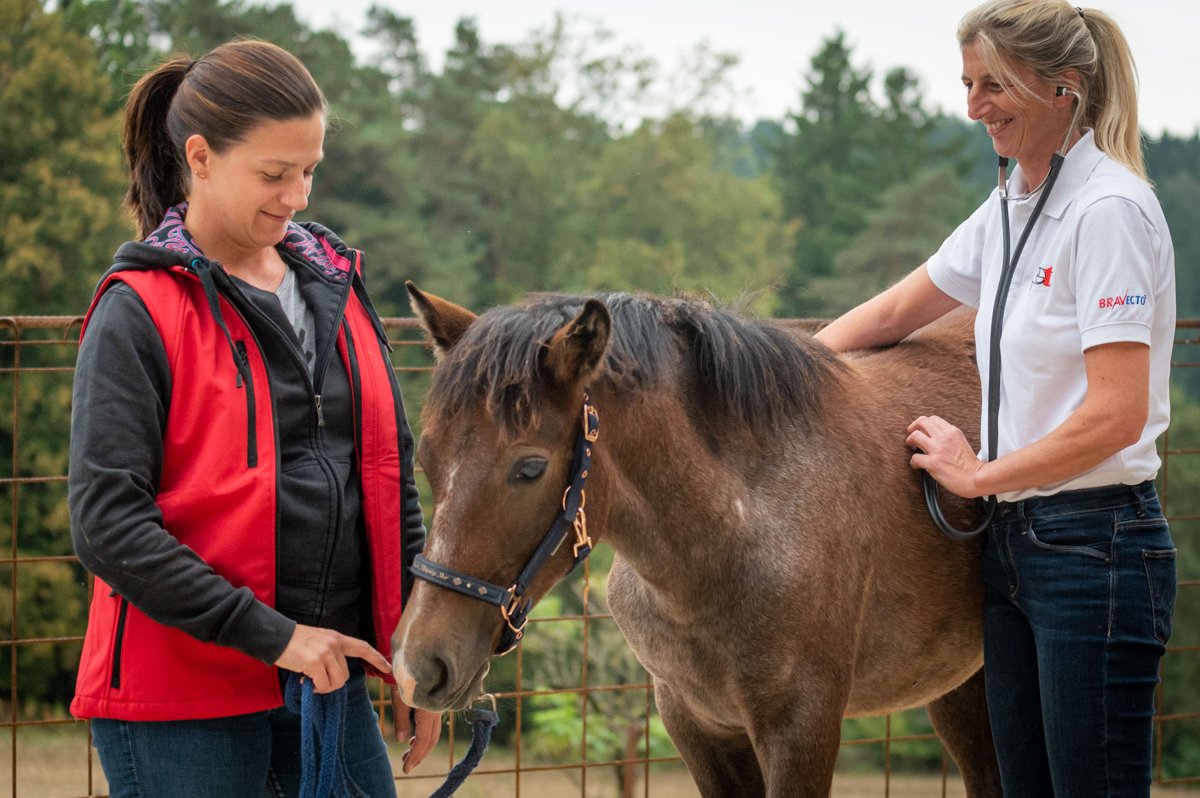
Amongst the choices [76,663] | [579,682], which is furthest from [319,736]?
[76,663]

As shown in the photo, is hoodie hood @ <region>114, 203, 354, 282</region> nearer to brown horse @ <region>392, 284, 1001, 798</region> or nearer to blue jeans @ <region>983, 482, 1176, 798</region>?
brown horse @ <region>392, 284, 1001, 798</region>

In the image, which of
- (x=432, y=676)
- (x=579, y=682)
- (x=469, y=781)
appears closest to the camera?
(x=432, y=676)

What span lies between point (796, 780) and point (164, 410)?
140 centimetres

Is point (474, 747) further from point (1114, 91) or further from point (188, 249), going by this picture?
point (1114, 91)

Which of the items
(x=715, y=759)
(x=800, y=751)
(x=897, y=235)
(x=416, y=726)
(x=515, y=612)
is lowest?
(x=715, y=759)

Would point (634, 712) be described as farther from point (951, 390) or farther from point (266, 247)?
point (266, 247)

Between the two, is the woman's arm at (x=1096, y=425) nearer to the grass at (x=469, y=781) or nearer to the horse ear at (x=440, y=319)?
the horse ear at (x=440, y=319)

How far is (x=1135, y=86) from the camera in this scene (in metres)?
2.21

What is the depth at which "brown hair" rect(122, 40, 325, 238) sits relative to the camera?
1810 mm

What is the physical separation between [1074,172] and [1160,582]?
0.78m

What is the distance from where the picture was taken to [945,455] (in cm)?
243

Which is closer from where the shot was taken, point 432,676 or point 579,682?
point 432,676

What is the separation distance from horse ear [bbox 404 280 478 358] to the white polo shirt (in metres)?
1.03

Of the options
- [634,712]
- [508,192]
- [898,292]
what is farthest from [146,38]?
[898,292]
